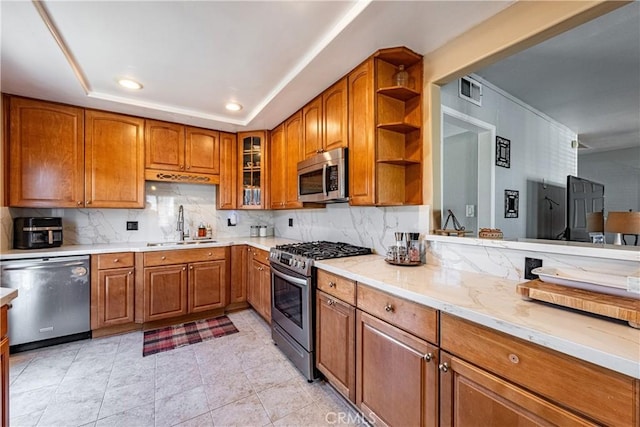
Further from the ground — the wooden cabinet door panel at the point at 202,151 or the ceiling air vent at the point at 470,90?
the ceiling air vent at the point at 470,90

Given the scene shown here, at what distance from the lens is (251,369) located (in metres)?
2.15

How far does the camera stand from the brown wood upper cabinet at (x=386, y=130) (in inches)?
74.0

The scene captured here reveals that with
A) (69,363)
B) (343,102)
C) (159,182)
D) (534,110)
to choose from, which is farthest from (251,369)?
(534,110)

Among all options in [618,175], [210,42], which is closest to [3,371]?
[210,42]

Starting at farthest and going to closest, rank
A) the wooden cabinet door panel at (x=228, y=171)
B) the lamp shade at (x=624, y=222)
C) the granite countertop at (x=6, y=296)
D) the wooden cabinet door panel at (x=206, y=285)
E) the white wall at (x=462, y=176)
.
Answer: the wooden cabinet door panel at (x=228, y=171)
the wooden cabinet door panel at (x=206, y=285)
the white wall at (x=462, y=176)
the lamp shade at (x=624, y=222)
the granite countertop at (x=6, y=296)

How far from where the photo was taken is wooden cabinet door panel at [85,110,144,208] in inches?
111

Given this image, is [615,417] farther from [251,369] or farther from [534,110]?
[534,110]

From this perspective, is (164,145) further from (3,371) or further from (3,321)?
(3,371)

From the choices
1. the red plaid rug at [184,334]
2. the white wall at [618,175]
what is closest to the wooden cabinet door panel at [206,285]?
the red plaid rug at [184,334]

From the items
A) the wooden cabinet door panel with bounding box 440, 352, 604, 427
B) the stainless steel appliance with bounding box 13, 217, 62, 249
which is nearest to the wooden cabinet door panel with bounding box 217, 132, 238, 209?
the stainless steel appliance with bounding box 13, 217, 62, 249

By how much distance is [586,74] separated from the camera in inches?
97.7

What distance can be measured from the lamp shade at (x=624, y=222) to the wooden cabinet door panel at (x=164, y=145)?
3804 millimetres

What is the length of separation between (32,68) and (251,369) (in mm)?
2840

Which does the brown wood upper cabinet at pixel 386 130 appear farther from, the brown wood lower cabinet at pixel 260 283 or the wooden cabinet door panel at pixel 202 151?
the wooden cabinet door panel at pixel 202 151
